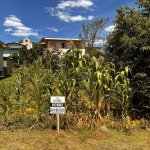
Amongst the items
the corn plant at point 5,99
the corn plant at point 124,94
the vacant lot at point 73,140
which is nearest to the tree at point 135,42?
the corn plant at point 124,94

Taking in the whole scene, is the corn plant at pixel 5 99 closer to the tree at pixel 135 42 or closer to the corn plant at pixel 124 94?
the corn plant at pixel 124 94

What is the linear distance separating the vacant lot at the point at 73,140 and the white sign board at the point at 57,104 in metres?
0.51

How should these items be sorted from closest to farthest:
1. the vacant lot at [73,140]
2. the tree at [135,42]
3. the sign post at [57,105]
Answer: the vacant lot at [73,140] < the sign post at [57,105] < the tree at [135,42]

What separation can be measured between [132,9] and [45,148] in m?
4.63

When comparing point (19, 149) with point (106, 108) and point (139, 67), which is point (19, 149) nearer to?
point (106, 108)

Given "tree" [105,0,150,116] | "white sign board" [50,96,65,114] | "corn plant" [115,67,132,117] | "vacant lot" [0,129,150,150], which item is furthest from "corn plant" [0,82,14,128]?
"tree" [105,0,150,116]

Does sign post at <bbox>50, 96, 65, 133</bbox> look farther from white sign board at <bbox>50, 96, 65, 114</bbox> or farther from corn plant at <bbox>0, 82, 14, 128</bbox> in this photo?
corn plant at <bbox>0, 82, 14, 128</bbox>

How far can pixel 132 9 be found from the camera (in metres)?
6.10

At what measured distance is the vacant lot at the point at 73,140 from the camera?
12.8 ft

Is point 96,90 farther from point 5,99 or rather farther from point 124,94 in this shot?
point 5,99

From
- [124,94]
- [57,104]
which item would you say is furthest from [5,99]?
[124,94]

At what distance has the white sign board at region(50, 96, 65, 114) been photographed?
4581 mm

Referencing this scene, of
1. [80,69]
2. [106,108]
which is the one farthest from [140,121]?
[80,69]

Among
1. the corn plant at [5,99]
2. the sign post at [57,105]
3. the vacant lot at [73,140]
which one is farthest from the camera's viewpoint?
the corn plant at [5,99]
